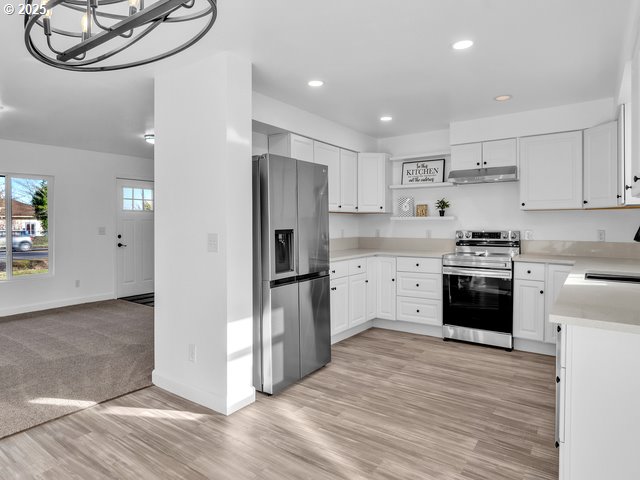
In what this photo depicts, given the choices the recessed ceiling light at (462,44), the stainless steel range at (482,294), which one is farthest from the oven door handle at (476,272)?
the recessed ceiling light at (462,44)

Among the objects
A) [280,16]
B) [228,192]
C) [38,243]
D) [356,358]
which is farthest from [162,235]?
[38,243]

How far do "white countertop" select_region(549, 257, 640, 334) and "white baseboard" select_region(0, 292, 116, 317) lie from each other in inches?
252

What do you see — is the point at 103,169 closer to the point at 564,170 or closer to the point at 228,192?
the point at 228,192

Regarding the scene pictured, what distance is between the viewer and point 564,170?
12.9 ft

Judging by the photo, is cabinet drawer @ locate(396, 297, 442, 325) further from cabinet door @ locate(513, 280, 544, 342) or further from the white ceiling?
the white ceiling

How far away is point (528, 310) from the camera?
3936 mm

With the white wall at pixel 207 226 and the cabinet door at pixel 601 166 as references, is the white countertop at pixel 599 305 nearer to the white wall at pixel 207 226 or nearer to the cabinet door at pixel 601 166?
the cabinet door at pixel 601 166

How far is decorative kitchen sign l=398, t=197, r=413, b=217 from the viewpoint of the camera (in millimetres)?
5215

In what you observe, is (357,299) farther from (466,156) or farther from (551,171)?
(551,171)

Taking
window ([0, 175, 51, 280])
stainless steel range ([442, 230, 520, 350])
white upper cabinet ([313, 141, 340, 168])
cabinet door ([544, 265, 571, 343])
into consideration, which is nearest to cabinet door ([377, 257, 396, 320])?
stainless steel range ([442, 230, 520, 350])

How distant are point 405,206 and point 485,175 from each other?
1.17 metres

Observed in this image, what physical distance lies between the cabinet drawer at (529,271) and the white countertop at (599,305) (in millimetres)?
1326

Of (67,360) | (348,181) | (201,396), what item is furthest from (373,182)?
(67,360)

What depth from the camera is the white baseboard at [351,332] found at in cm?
427
